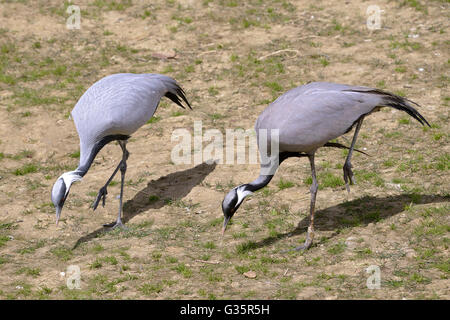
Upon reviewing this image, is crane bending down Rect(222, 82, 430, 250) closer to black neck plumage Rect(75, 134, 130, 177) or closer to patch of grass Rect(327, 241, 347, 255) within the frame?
patch of grass Rect(327, 241, 347, 255)

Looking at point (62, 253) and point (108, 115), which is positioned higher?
point (108, 115)

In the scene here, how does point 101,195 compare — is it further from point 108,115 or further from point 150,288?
point 150,288

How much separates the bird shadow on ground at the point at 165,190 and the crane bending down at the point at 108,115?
407mm

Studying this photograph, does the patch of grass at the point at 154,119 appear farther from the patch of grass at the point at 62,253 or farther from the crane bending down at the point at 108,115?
the patch of grass at the point at 62,253

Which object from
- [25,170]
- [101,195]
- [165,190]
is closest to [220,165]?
[165,190]

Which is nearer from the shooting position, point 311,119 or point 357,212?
point 311,119

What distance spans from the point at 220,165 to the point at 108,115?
2145mm

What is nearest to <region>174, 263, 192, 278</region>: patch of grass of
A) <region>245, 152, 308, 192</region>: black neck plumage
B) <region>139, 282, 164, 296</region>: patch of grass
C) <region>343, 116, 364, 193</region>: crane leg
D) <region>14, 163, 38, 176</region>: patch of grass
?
<region>139, 282, 164, 296</region>: patch of grass

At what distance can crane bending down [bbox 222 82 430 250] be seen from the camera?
7375mm

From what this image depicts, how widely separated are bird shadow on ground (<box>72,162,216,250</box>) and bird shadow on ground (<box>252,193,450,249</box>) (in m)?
1.91

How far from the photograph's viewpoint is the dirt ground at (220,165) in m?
7.05

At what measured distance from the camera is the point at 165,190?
941 cm

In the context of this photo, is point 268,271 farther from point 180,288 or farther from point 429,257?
point 429,257

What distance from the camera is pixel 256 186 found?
7.58 metres
